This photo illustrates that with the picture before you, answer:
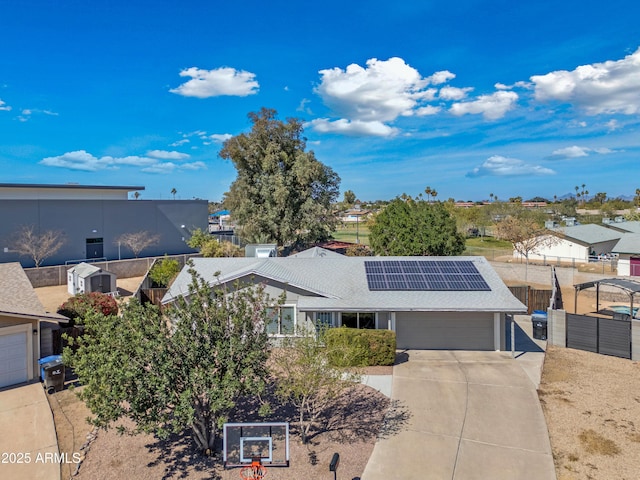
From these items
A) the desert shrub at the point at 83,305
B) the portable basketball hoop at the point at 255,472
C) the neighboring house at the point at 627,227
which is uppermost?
the neighboring house at the point at 627,227

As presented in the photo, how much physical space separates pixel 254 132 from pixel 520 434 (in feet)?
116

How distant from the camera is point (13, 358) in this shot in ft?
46.1

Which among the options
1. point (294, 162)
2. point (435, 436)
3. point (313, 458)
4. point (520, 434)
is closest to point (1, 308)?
point (313, 458)

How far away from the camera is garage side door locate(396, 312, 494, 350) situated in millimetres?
17312

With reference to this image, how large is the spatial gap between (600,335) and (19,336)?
68.2 feet

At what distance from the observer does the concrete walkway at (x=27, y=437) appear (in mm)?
9406

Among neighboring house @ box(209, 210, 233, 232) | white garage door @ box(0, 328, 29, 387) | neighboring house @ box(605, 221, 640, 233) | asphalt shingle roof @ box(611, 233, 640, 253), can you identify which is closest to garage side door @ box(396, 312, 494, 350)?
white garage door @ box(0, 328, 29, 387)

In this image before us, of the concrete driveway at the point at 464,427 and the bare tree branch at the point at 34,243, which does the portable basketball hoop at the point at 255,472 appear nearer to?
the concrete driveway at the point at 464,427

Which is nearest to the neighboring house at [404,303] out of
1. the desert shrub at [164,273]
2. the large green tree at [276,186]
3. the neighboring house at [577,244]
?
the desert shrub at [164,273]

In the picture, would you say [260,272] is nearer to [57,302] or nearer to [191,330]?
[191,330]

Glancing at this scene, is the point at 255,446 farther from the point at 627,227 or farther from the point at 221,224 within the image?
the point at 221,224

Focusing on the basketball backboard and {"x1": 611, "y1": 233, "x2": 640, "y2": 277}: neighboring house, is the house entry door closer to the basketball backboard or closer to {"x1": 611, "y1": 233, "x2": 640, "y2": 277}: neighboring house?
the basketball backboard

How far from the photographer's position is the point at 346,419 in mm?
11508

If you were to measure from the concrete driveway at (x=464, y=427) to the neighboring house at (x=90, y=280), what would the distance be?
66.9 feet
